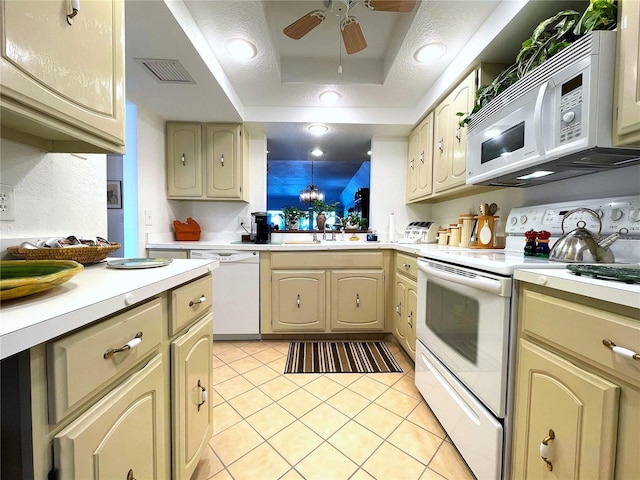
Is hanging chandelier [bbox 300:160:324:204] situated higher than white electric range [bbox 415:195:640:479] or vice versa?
hanging chandelier [bbox 300:160:324:204]

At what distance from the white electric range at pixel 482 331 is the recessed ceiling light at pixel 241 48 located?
1.69m

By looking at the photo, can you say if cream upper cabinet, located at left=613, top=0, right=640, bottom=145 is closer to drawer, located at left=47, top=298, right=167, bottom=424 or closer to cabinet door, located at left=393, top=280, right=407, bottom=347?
cabinet door, located at left=393, top=280, right=407, bottom=347

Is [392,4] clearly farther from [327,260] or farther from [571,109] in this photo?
[327,260]

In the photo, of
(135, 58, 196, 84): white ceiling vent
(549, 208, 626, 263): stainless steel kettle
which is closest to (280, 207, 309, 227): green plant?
(135, 58, 196, 84): white ceiling vent

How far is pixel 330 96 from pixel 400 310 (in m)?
1.91

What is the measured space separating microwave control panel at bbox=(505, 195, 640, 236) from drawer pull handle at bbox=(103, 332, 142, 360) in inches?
68.2

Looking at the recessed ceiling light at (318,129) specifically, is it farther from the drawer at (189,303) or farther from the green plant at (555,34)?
the drawer at (189,303)

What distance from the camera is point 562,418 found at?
73cm

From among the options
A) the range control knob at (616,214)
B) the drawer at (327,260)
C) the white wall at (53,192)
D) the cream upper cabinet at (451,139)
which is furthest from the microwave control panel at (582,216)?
the white wall at (53,192)

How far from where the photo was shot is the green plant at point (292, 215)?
2969 mm

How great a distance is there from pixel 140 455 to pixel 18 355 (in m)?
0.44

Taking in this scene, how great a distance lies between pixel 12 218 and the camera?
2.90 feet

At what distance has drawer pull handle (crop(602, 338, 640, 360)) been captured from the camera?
0.58 m

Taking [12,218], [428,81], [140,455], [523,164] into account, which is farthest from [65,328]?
[428,81]
